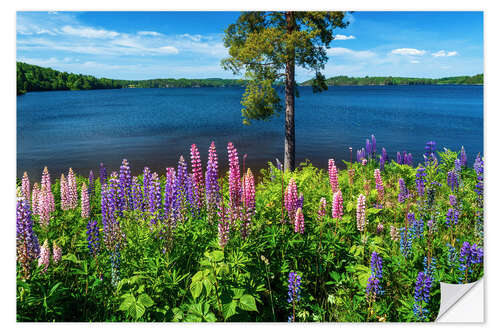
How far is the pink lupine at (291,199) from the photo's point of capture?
3.13 meters

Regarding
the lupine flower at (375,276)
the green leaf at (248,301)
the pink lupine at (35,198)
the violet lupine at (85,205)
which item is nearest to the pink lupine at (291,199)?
the lupine flower at (375,276)

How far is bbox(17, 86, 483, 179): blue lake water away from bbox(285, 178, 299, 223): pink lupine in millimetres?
2363

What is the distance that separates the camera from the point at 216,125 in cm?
776

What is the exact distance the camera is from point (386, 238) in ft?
12.0

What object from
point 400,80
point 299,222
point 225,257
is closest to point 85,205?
point 225,257

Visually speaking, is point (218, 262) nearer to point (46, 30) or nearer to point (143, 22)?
point (143, 22)

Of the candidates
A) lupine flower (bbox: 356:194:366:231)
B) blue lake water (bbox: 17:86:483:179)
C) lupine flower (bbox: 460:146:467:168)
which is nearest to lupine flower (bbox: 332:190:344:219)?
lupine flower (bbox: 356:194:366:231)

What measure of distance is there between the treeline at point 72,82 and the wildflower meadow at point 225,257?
1.20 meters

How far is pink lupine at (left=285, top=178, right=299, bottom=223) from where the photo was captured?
10.3ft

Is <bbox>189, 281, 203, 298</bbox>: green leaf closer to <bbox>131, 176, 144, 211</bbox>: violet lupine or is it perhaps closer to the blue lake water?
<bbox>131, 176, 144, 211</bbox>: violet lupine

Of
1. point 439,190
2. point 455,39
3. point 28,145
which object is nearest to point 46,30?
point 28,145

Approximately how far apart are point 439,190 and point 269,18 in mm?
3327

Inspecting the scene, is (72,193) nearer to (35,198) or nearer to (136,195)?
(35,198)

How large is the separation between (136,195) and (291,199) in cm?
156
